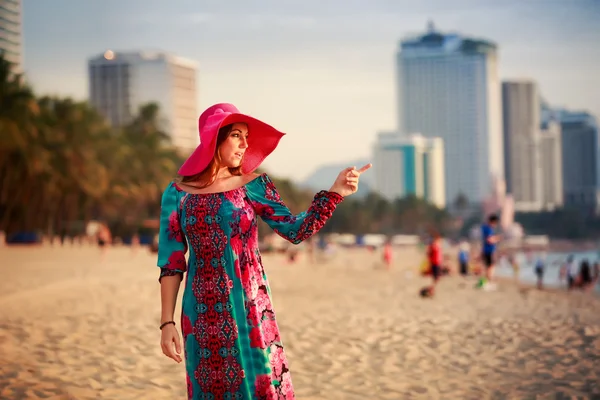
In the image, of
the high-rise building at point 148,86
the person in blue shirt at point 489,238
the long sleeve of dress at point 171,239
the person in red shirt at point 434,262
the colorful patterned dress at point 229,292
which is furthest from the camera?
the high-rise building at point 148,86

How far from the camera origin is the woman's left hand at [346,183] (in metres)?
3.77

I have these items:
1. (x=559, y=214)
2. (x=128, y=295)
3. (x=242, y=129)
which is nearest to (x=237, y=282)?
(x=242, y=129)

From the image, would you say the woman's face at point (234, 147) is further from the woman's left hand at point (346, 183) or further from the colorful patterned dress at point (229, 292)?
the woman's left hand at point (346, 183)

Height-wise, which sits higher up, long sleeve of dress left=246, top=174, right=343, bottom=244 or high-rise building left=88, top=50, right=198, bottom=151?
high-rise building left=88, top=50, right=198, bottom=151

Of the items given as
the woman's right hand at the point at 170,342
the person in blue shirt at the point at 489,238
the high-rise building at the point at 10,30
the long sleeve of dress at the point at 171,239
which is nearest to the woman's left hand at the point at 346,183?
the long sleeve of dress at the point at 171,239

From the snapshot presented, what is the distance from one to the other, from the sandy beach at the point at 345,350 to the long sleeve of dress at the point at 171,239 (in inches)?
116

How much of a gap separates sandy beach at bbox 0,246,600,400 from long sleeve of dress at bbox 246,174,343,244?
124 inches

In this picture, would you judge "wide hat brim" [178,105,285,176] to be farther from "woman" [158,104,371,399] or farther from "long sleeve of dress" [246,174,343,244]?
"long sleeve of dress" [246,174,343,244]

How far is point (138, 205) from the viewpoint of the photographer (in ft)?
233

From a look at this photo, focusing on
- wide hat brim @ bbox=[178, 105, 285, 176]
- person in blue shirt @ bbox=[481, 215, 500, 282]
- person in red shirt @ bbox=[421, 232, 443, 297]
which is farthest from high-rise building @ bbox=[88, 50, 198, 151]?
wide hat brim @ bbox=[178, 105, 285, 176]

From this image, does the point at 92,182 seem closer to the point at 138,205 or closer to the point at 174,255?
the point at 138,205

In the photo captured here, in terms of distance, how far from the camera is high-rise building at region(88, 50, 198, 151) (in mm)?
167125

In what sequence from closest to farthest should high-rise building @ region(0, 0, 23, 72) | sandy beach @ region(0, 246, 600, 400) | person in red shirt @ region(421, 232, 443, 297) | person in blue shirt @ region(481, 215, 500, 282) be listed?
sandy beach @ region(0, 246, 600, 400), person in blue shirt @ region(481, 215, 500, 282), person in red shirt @ region(421, 232, 443, 297), high-rise building @ region(0, 0, 23, 72)

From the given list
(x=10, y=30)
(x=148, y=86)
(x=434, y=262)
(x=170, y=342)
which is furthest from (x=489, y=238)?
(x=148, y=86)
